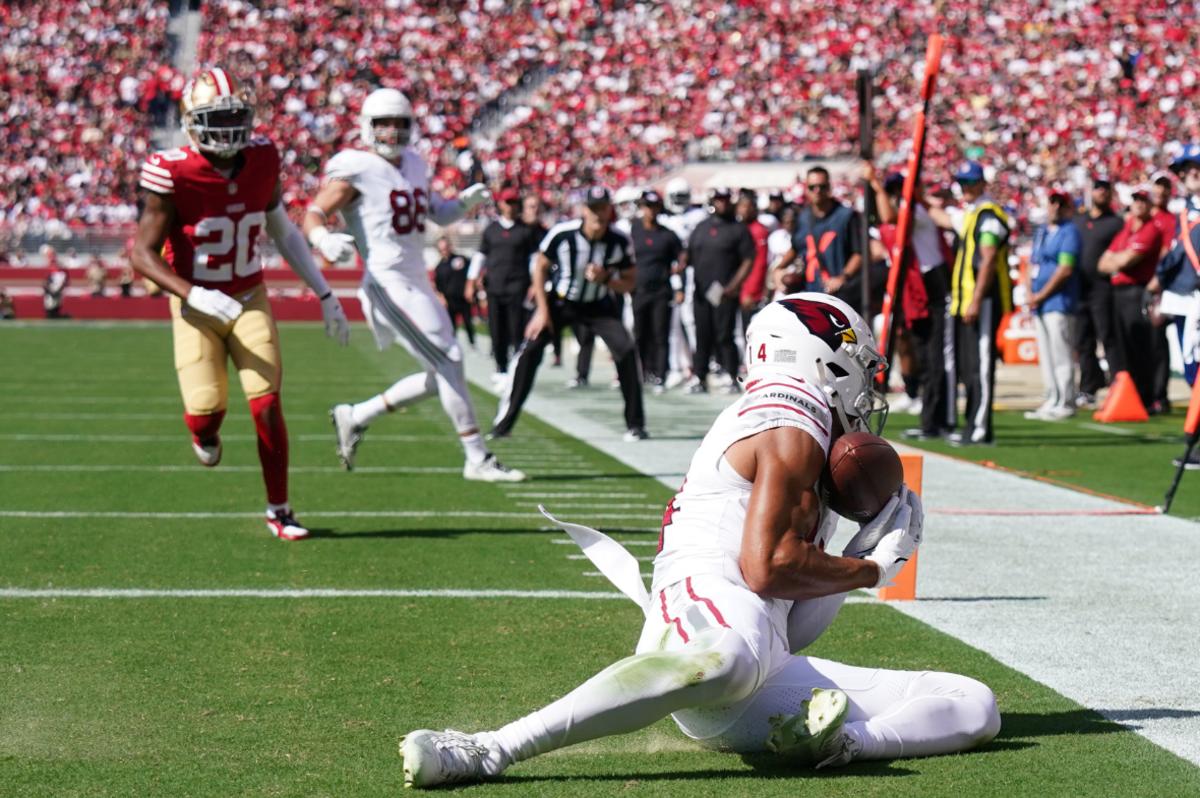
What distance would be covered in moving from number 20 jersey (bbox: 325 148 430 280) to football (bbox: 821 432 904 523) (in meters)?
6.06

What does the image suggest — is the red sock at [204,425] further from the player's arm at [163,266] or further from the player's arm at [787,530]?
the player's arm at [787,530]

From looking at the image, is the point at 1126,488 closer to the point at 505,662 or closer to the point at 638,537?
→ the point at 638,537

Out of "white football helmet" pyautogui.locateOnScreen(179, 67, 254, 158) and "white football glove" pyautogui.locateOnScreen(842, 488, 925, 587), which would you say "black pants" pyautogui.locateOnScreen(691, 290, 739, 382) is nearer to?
"white football helmet" pyautogui.locateOnScreen(179, 67, 254, 158)

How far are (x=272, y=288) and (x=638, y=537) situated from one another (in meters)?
35.4

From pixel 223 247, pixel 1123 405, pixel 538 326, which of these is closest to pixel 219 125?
pixel 223 247

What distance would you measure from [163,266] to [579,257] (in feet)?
17.8

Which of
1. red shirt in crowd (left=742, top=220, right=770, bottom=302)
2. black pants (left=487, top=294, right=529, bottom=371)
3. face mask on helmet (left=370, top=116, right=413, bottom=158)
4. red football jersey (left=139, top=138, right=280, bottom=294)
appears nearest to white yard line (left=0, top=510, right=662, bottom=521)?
red football jersey (left=139, top=138, right=280, bottom=294)

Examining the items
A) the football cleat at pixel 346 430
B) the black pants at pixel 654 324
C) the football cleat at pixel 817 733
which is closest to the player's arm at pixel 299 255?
the football cleat at pixel 346 430

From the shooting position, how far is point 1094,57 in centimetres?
3956

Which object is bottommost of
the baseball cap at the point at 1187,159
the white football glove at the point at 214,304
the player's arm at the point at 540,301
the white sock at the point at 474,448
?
the white sock at the point at 474,448

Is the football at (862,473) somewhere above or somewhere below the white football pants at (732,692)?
above

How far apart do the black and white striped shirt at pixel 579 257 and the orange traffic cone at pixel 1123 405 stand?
15.5 feet

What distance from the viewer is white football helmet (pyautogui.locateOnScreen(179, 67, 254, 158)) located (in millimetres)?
7352

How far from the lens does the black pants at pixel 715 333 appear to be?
17.5 meters
